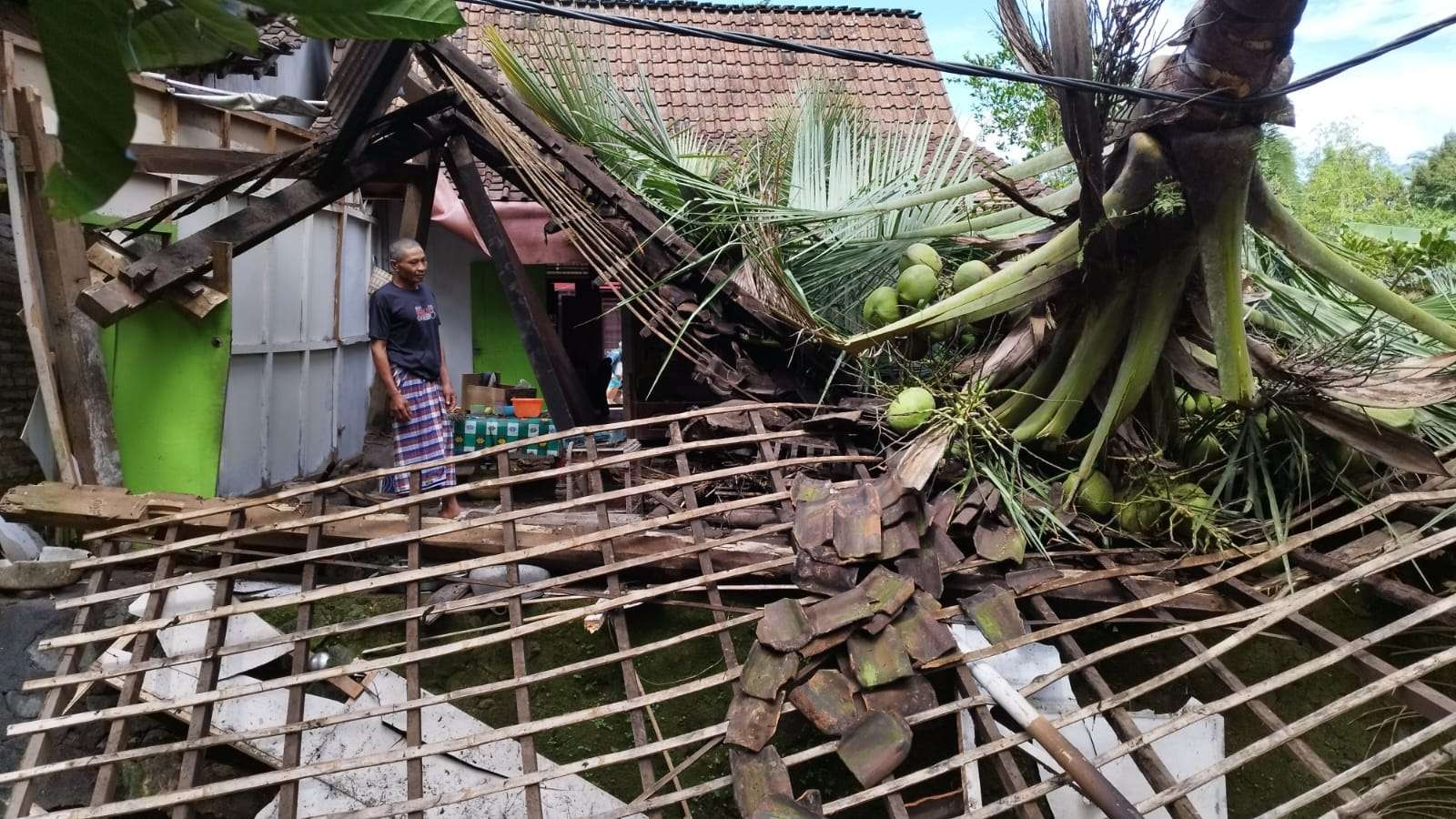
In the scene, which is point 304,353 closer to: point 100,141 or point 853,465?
point 853,465

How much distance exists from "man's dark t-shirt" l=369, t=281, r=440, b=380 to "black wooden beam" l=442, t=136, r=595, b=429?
439 mm

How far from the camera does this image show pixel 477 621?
2.93m

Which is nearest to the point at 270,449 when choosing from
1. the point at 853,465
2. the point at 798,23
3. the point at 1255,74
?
the point at 853,465

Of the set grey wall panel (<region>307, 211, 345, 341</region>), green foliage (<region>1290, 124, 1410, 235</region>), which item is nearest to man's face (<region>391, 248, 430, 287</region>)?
grey wall panel (<region>307, 211, 345, 341</region>)

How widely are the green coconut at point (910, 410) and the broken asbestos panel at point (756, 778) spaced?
115 centimetres

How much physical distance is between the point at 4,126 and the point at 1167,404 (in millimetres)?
4385

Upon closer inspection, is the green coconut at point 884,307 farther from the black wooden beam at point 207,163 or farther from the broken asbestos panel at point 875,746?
the black wooden beam at point 207,163

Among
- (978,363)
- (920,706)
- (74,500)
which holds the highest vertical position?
(978,363)

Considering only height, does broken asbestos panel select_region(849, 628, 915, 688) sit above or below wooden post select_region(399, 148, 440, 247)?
below

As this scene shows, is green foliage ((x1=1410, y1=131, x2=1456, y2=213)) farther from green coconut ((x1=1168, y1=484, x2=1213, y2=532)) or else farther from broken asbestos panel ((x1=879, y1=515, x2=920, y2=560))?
broken asbestos panel ((x1=879, y1=515, x2=920, y2=560))

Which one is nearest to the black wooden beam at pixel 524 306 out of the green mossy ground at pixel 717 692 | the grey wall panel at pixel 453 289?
the green mossy ground at pixel 717 692

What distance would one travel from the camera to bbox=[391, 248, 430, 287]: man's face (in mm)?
3916

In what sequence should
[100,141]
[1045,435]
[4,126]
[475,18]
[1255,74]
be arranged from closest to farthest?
[100,141] < [1255,74] < [1045,435] < [4,126] < [475,18]

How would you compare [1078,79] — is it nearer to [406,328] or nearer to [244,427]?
[406,328]
